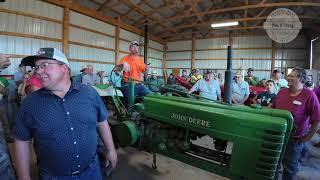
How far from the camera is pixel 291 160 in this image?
230 cm

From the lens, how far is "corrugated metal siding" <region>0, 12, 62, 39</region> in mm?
7037

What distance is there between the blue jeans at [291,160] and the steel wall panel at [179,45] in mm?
14513

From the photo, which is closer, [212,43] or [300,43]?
[300,43]

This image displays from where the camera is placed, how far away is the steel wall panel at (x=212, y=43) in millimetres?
15041

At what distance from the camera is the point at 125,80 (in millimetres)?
3408

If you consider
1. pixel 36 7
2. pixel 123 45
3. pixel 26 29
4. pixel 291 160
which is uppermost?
pixel 36 7

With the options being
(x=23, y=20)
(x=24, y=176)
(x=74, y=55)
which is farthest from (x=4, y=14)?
A: (x=24, y=176)

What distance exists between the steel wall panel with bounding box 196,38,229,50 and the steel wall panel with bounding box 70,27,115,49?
6930mm

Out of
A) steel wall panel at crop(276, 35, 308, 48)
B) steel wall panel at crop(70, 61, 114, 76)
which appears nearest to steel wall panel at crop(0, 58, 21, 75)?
steel wall panel at crop(70, 61, 114, 76)

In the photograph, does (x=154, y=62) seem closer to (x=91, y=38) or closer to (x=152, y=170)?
(x=91, y=38)

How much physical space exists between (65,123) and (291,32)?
7.23 meters

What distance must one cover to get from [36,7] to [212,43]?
1120 centimetres

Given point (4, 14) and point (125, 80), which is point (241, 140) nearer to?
point (125, 80)

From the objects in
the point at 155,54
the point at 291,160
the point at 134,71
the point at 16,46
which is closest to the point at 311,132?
the point at 291,160
